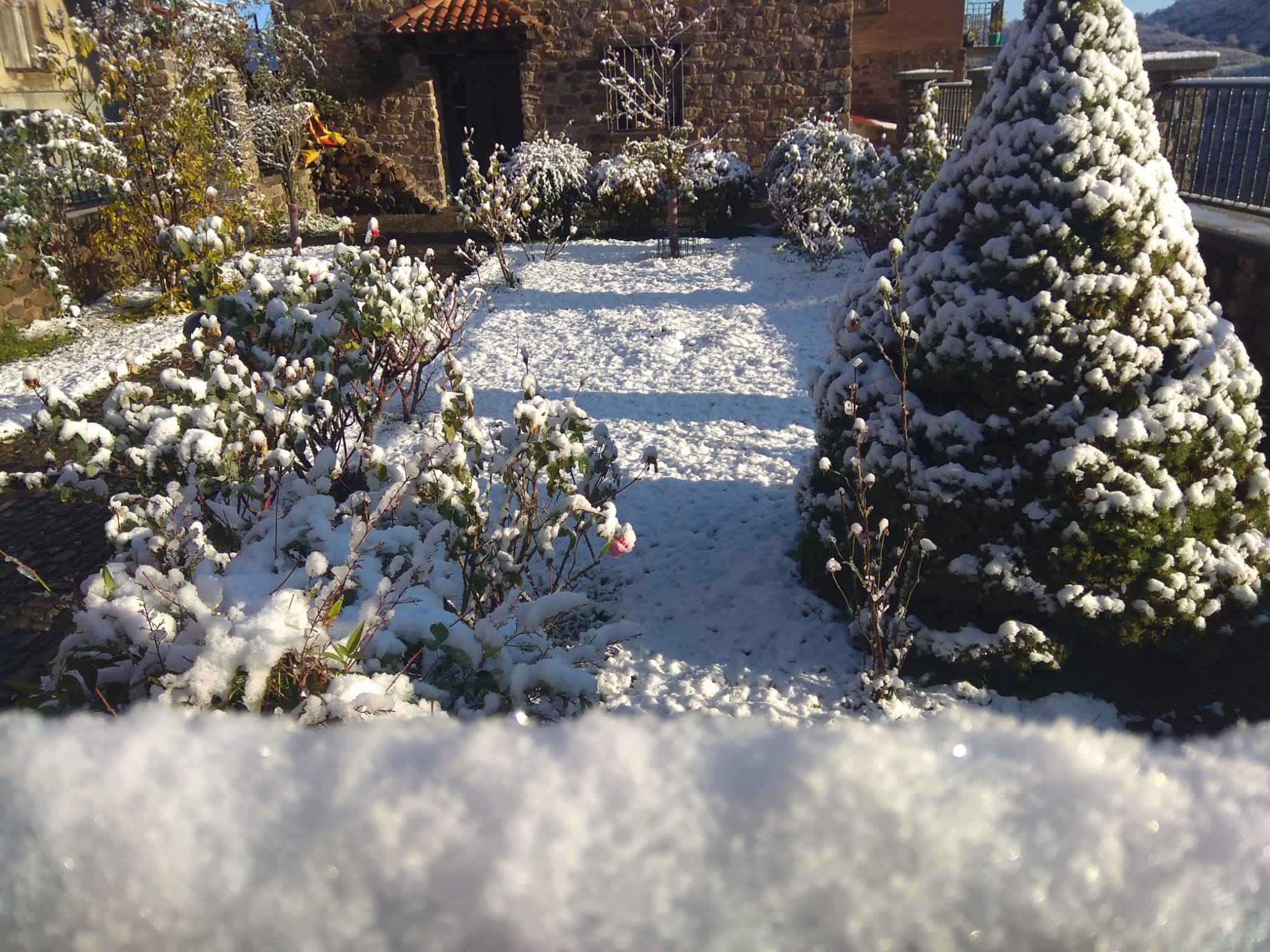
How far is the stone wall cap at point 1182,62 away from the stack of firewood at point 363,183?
10720 millimetres

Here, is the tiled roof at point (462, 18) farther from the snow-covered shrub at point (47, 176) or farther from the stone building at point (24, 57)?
the snow-covered shrub at point (47, 176)

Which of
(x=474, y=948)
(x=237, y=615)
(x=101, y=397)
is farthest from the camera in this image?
(x=101, y=397)

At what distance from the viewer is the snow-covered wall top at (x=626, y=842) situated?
1.65ft

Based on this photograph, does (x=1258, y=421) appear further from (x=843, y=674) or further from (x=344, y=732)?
(x=344, y=732)

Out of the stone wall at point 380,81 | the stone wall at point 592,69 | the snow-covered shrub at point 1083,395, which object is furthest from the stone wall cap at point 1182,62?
the stone wall at point 380,81

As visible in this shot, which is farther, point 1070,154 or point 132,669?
point 1070,154

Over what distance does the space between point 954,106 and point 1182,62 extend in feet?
16.7

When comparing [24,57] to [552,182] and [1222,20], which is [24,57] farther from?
[1222,20]

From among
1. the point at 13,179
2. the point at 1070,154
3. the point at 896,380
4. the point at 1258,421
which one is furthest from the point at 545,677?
the point at 13,179

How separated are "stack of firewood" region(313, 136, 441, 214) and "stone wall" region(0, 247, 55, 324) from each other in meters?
6.74

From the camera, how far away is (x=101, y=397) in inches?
247

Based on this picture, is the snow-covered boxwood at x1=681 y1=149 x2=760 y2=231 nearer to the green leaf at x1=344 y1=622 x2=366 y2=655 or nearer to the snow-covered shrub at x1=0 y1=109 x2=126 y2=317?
the snow-covered shrub at x1=0 y1=109 x2=126 y2=317

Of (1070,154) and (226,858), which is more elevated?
(1070,154)

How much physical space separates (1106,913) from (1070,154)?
112 inches
